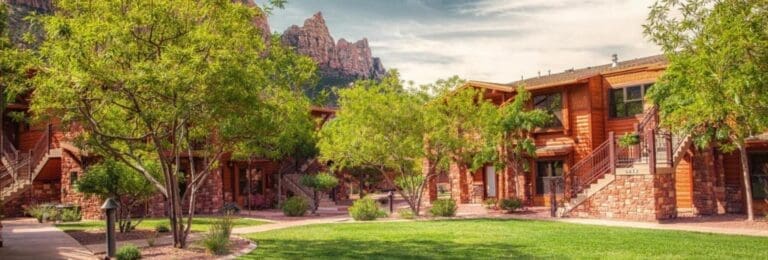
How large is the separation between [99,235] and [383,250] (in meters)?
9.57

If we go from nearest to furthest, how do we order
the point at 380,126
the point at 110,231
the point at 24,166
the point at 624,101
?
the point at 110,231 → the point at 380,126 → the point at 624,101 → the point at 24,166

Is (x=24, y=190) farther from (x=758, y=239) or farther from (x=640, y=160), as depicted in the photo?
(x=758, y=239)

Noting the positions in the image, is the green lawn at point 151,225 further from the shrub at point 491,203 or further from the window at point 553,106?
the window at point 553,106

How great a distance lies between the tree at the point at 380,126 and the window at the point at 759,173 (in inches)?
478

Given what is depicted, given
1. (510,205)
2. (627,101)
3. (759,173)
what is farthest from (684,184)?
(510,205)

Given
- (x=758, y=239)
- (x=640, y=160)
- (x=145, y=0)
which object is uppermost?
(x=145, y=0)

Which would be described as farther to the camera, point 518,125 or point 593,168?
point 518,125

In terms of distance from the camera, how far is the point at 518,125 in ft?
84.8

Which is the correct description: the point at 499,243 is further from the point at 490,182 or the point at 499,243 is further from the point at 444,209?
the point at 490,182

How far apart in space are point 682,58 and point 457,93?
10.7 m

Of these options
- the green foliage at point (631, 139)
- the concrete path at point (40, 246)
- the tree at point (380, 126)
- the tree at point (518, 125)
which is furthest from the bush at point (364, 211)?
the concrete path at point (40, 246)

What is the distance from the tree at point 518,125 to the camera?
2568cm

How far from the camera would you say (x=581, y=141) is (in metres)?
27.1

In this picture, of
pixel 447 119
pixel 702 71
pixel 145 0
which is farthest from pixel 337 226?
pixel 702 71
